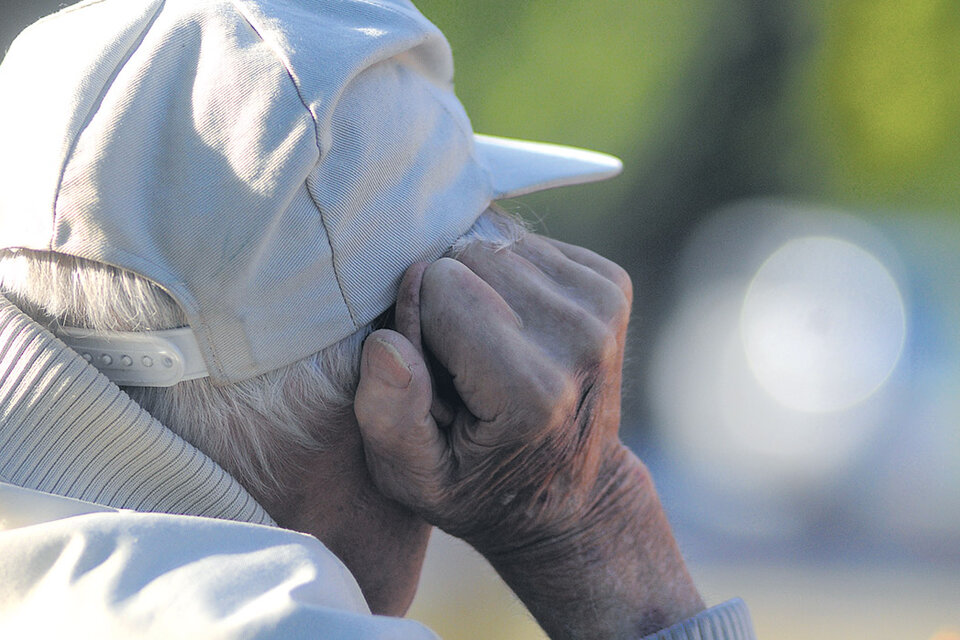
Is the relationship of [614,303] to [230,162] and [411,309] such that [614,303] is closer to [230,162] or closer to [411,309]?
[411,309]

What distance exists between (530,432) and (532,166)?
0.56 meters

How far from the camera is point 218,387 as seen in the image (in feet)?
4.00

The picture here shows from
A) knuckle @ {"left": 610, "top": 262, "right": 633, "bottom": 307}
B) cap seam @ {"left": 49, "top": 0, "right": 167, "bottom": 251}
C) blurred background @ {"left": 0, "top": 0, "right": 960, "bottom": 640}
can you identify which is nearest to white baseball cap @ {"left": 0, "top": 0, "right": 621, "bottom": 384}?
cap seam @ {"left": 49, "top": 0, "right": 167, "bottom": 251}

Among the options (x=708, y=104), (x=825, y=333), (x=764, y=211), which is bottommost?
(x=825, y=333)

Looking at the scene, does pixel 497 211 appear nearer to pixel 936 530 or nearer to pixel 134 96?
pixel 134 96

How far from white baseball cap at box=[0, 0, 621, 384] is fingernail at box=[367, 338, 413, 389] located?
2.2 inches

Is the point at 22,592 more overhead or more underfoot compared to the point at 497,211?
more underfoot

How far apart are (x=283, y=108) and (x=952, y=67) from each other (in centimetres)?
772

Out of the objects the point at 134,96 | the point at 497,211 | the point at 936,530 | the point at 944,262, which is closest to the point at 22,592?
the point at 134,96

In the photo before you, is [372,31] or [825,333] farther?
[825,333]

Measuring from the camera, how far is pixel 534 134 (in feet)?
24.3

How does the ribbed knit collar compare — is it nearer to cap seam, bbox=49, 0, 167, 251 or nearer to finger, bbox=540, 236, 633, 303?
cap seam, bbox=49, 0, 167, 251

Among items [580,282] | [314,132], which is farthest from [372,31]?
[580,282]

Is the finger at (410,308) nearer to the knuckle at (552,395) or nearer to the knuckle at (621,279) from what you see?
the knuckle at (552,395)
